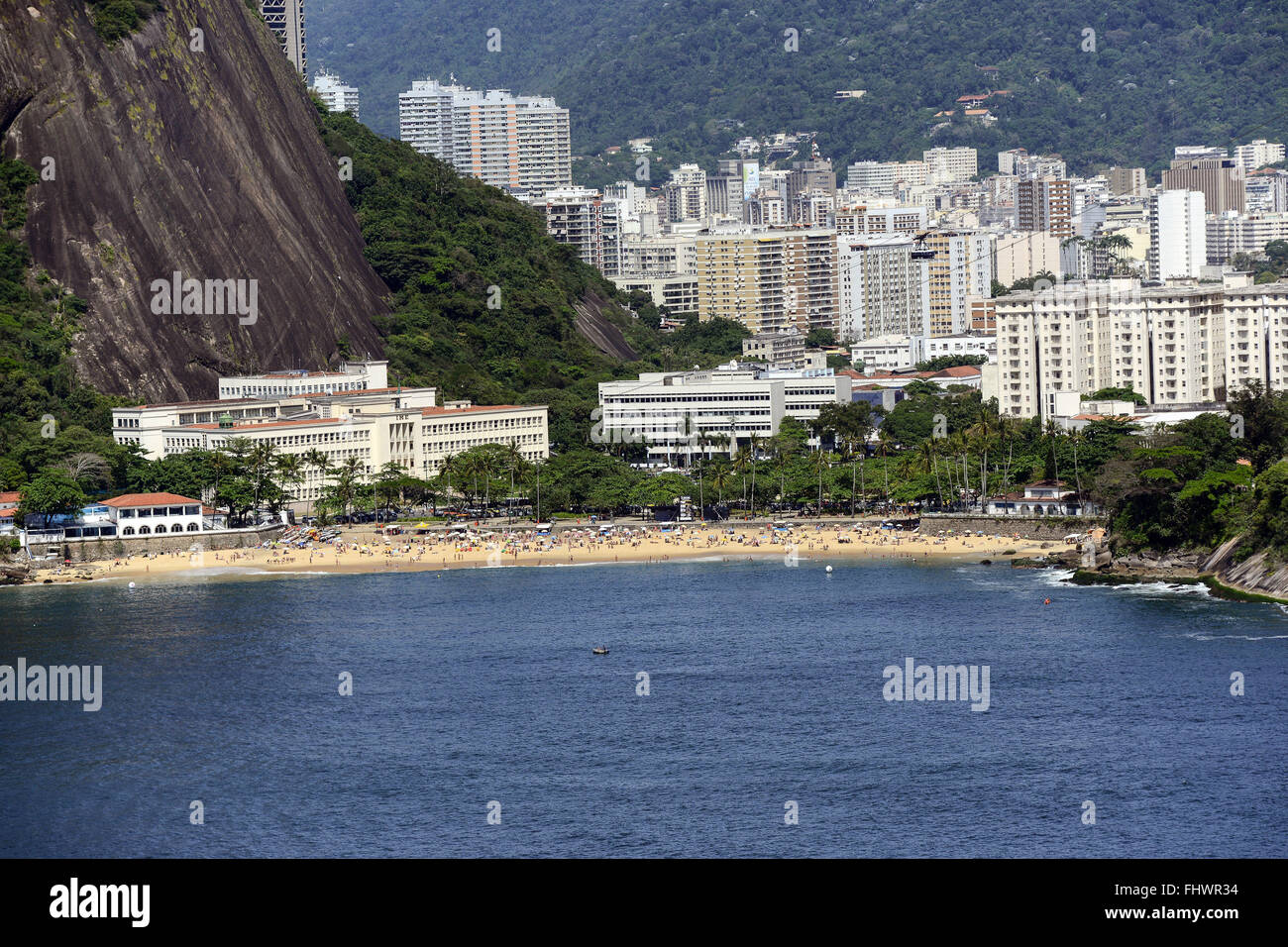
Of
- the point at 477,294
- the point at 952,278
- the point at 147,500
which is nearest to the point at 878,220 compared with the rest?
the point at 952,278

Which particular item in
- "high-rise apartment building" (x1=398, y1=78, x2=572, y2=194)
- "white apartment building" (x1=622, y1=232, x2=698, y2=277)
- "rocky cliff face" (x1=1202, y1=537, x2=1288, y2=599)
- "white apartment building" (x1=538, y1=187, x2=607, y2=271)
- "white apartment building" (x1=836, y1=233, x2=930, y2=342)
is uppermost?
"high-rise apartment building" (x1=398, y1=78, x2=572, y2=194)

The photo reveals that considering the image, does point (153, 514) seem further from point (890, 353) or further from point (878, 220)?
point (878, 220)

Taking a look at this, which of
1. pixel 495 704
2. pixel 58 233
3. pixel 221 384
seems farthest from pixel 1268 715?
pixel 58 233

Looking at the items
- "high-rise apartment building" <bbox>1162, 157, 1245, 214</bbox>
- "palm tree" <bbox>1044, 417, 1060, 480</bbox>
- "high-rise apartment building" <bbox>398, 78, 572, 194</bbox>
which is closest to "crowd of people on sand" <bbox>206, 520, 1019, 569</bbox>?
"palm tree" <bbox>1044, 417, 1060, 480</bbox>

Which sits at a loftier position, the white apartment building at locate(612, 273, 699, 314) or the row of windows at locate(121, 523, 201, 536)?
the white apartment building at locate(612, 273, 699, 314)

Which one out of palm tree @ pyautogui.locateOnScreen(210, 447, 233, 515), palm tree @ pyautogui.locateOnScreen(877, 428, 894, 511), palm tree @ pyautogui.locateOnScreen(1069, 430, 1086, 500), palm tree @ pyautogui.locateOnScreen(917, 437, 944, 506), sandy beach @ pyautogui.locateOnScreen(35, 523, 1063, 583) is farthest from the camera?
palm tree @ pyautogui.locateOnScreen(877, 428, 894, 511)

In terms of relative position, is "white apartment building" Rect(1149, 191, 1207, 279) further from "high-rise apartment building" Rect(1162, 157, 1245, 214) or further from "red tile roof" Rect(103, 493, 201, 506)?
"red tile roof" Rect(103, 493, 201, 506)

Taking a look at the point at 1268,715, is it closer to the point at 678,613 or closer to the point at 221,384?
the point at 678,613
